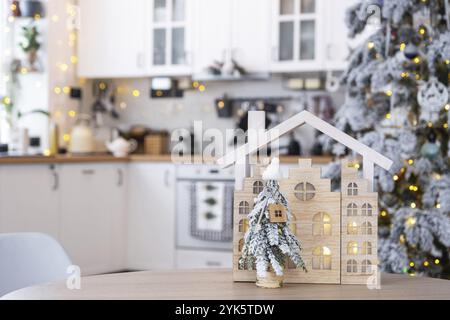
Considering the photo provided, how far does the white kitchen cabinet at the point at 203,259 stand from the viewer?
17.9ft

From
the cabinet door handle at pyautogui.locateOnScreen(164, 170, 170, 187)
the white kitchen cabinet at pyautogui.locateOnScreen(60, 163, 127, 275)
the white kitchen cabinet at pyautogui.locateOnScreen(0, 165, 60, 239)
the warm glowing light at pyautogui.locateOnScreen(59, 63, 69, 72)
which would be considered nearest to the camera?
the white kitchen cabinet at pyautogui.locateOnScreen(0, 165, 60, 239)

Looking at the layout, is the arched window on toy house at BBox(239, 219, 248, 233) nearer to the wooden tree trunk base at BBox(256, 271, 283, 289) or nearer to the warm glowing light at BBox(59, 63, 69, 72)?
the wooden tree trunk base at BBox(256, 271, 283, 289)

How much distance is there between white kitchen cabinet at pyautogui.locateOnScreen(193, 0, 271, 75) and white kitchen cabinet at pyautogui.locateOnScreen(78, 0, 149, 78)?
462 millimetres

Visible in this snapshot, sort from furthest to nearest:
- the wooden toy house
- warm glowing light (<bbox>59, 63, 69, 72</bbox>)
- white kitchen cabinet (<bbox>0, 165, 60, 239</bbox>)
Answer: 1. warm glowing light (<bbox>59, 63, 69, 72</bbox>)
2. white kitchen cabinet (<bbox>0, 165, 60, 239</bbox>)
3. the wooden toy house

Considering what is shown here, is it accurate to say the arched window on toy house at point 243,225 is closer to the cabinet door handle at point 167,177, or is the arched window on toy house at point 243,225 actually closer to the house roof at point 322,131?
the house roof at point 322,131

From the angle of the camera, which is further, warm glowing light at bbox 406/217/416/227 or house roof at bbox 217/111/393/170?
warm glowing light at bbox 406/217/416/227

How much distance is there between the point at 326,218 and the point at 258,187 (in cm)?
17

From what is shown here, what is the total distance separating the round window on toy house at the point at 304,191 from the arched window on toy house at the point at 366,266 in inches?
7.5

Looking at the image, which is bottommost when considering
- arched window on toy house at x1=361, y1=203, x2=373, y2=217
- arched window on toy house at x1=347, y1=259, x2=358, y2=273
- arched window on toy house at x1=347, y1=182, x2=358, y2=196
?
arched window on toy house at x1=347, y1=259, x2=358, y2=273

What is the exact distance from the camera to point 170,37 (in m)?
5.80

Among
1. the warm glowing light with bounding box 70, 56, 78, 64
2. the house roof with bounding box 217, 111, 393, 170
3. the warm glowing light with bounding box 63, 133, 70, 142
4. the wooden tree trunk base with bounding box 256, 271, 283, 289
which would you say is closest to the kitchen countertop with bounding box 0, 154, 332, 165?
the warm glowing light with bounding box 63, 133, 70, 142

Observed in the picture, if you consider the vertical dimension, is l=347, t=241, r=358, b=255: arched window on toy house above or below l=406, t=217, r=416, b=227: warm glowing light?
above

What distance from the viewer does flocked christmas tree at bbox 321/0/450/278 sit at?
3.52 m
